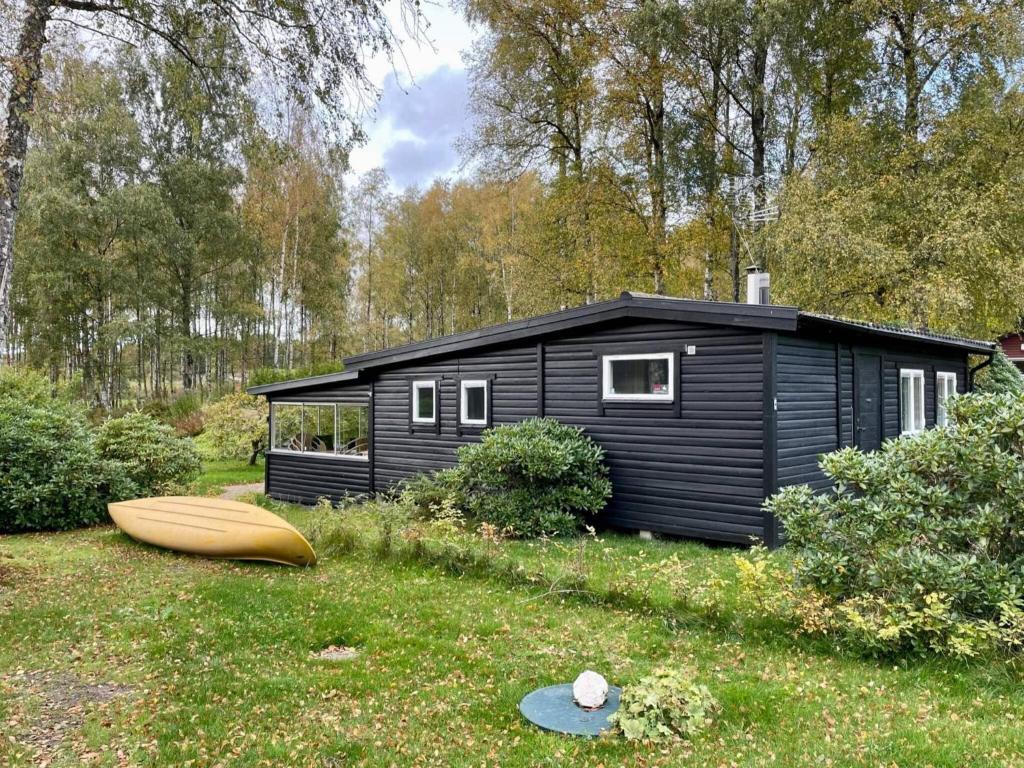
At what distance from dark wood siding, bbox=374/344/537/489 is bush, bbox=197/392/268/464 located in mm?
7368

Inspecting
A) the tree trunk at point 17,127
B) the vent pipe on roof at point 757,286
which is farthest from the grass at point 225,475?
the vent pipe on roof at point 757,286

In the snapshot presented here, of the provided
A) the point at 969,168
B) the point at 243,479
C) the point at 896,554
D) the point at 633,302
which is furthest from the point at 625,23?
the point at 896,554

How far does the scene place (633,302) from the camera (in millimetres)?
8602

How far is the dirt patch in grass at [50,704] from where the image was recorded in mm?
3578

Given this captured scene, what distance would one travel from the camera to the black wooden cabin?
792 cm

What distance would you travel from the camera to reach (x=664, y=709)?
3492 mm

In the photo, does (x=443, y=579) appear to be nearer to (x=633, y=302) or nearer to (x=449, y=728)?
(x=449, y=728)

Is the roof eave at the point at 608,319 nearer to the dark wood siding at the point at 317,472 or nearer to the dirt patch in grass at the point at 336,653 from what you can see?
the dark wood siding at the point at 317,472

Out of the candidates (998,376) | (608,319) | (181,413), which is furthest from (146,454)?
(998,376)

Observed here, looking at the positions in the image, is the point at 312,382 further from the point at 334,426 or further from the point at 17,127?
the point at 17,127

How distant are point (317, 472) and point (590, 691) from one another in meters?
10.5

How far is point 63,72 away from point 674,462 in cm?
986

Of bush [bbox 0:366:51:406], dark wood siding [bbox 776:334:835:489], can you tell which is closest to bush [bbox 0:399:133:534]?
bush [bbox 0:366:51:406]

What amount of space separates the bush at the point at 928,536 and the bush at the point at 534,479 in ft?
12.5
